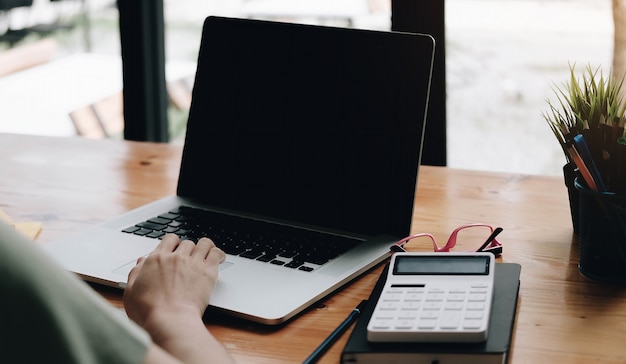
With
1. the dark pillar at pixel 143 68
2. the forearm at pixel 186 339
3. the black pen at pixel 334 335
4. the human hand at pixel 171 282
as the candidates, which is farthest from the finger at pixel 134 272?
the dark pillar at pixel 143 68

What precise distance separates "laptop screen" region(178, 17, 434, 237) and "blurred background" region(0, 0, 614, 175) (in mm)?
706

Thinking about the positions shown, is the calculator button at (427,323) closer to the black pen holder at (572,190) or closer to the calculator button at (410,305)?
the calculator button at (410,305)

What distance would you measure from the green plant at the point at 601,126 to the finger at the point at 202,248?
0.45 meters

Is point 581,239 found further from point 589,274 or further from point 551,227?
point 551,227

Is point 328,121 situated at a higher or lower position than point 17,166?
higher

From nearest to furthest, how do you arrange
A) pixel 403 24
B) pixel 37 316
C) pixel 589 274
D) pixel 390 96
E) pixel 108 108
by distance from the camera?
pixel 37 316 < pixel 589 274 < pixel 390 96 < pixel 403 24 < pixel 108 108

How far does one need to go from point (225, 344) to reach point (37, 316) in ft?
1.22

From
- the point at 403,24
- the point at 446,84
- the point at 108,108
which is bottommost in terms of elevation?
the point at 108,108

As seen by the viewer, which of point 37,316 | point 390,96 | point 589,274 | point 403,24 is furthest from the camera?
point 403,24

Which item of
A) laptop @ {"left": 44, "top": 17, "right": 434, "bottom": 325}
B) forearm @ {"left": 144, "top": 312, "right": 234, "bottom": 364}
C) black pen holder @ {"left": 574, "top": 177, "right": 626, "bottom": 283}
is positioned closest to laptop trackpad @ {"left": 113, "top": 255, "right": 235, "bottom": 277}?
laptop @ {"left": 44, "top": 17, "right": 434, "bottom": 325}

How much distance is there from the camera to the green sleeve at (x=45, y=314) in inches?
22.1

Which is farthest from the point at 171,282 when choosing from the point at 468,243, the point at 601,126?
the point at 601,126

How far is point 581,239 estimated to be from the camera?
1.08 meters

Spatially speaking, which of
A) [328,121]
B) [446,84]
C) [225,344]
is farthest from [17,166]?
[446,84]
